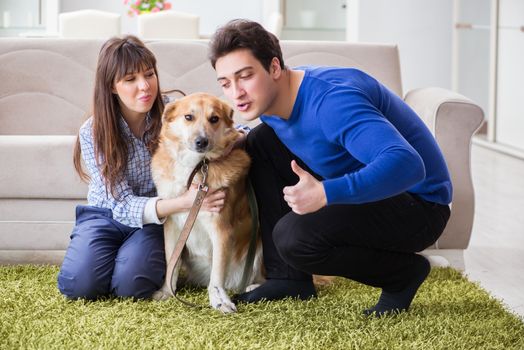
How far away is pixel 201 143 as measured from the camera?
2.08 meters

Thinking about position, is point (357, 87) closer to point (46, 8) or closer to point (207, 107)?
point (207, 107)

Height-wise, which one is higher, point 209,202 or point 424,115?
point 424,115

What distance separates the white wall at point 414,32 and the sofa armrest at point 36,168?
4.47 metres

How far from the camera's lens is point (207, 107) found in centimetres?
A: 212

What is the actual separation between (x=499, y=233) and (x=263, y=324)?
1.68 metres

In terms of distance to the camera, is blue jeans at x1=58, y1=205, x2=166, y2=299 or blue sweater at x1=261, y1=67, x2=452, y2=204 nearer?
blue sweater at x1=261, y1=67, x2=452, y2=204

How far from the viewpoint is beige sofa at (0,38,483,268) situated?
264 cm

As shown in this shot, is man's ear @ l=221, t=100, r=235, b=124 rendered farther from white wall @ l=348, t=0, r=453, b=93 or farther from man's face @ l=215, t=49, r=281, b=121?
white wall @ l=348, t=0, r=453, b=93

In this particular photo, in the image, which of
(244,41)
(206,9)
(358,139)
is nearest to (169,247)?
(244,41)

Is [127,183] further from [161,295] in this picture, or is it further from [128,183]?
[161,295]

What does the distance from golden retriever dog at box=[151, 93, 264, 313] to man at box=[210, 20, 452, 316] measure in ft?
0.45

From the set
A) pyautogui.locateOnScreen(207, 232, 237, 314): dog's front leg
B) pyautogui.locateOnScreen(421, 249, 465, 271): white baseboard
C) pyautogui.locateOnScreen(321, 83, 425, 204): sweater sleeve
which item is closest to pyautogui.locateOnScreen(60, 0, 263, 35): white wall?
pyautogui.locateOnScreen(421, 249, 465, 271): white baseboard

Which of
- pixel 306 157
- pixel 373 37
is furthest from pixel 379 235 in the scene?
pixel 373 37

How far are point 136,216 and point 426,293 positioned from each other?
2.96ft
